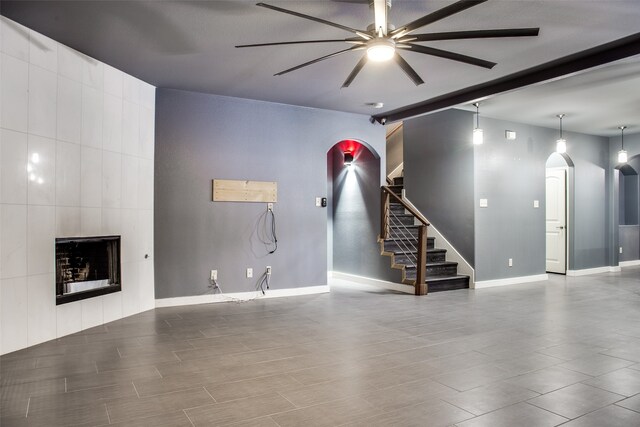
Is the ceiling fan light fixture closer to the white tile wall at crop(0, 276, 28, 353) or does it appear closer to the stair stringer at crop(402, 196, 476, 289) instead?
the white tile wall at crop(0, 276, 28, 353)

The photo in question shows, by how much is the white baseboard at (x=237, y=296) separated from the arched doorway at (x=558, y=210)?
16.5 ft

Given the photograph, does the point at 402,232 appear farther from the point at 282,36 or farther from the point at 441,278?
the point at 282,36

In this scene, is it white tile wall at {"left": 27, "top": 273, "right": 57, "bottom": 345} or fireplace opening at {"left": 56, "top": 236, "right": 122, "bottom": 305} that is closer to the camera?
Result: white tile wall at {"left": 27, "top": 273, "right": 57, "bottom": 345}

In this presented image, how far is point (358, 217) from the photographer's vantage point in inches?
281

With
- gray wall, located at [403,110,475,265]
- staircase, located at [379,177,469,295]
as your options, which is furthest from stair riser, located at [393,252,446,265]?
gray wall, located at [403,110,475,265]

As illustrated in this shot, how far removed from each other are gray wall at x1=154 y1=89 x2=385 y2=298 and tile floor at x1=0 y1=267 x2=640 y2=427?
0.71 metres

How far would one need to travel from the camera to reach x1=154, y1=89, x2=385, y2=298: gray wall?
5.23 m

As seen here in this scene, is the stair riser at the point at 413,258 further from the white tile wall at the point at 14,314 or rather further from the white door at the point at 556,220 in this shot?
the white tile wall at the point at 14,314

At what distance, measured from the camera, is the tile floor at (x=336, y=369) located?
7.66 feet

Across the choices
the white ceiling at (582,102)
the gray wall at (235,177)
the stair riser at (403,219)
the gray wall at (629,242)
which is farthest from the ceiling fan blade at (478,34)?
the gray wall at (629,242)

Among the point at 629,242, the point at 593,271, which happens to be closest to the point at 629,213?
the point at 629,242

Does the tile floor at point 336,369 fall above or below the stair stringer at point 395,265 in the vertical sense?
below

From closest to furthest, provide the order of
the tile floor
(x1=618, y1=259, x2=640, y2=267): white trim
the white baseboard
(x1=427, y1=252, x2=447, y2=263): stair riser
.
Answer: the tile floor → the white baseboard → (x1=427, y1=252, x2=447, y2=263): stair riser → (x1=618, y1=259, x2=640, y2=267): white trim

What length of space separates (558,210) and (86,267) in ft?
26.8
